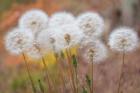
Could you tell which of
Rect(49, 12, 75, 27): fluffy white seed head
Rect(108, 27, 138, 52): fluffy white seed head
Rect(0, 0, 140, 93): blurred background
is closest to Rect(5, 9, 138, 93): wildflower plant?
Rect(108, 27, 138, 52): fluffy white seed head

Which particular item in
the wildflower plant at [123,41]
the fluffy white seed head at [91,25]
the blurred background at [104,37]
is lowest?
the blurred background at [104,37]

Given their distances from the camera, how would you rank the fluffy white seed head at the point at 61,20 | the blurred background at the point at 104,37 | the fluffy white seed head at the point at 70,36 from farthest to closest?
the blurred background at the point at 104,37, the fluffy white seed head at the point at 61,20, the fluffy white seed head at the point at 70,36

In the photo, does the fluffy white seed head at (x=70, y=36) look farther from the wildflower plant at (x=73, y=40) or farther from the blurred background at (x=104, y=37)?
the blurred background at (x=104, y=37)

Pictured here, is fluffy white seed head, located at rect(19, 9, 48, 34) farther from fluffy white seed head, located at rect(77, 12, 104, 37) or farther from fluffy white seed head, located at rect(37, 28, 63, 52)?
fluffy white seed head, located at rect(77, 12, 104, 37)

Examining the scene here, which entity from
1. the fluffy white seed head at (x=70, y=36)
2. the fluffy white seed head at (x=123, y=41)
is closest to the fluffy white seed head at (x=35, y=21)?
the fluffy white seed head at (x=70, y=36)

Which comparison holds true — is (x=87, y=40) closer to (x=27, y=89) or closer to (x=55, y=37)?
(x=55, y=37)

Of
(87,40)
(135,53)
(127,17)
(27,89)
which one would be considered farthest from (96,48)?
(127,17)
